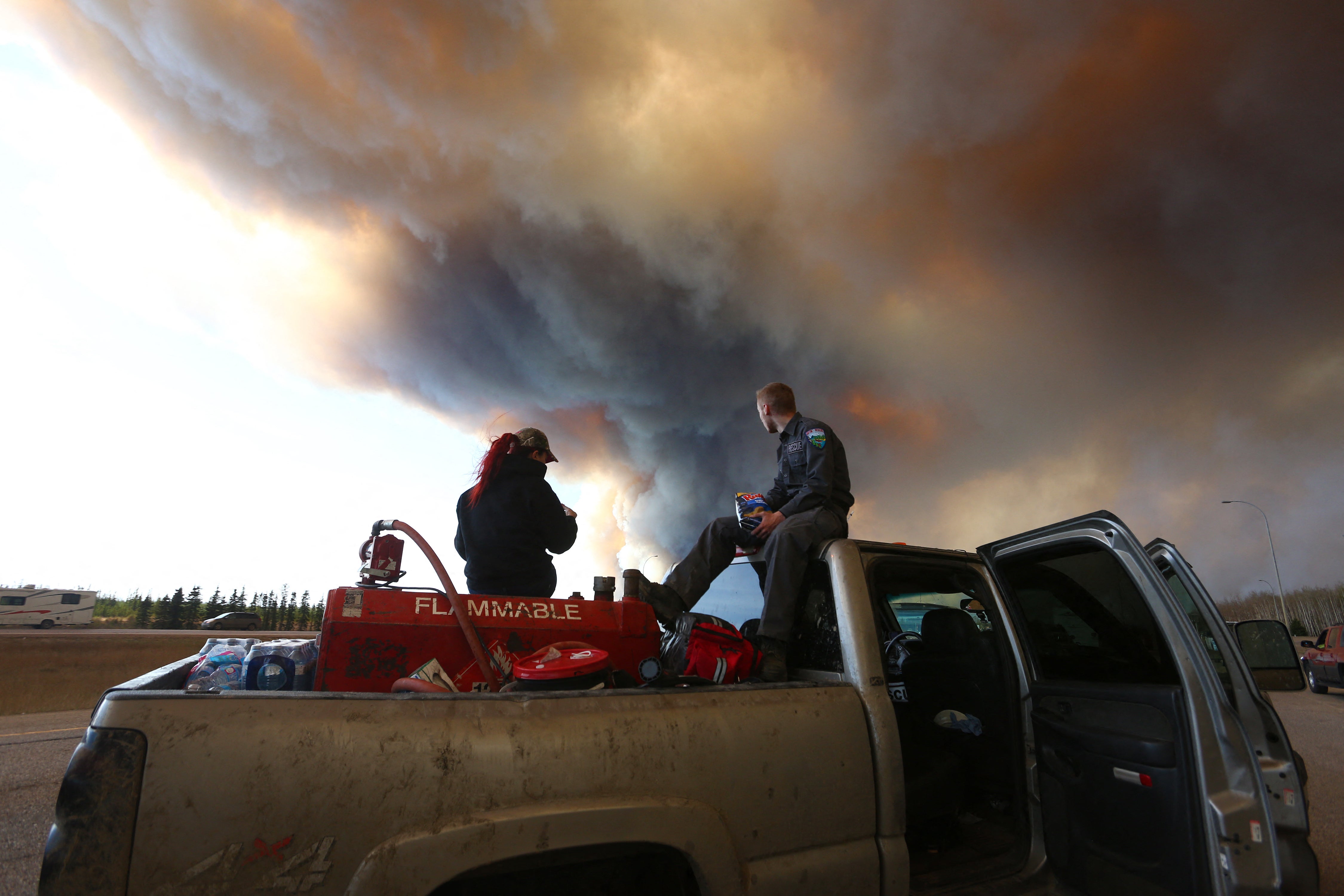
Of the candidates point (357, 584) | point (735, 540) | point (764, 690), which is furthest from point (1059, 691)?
point (357, 584)

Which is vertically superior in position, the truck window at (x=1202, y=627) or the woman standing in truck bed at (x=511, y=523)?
the woman standing in truck bed at (x=511, y=523)

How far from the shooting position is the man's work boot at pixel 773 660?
8.69 feet


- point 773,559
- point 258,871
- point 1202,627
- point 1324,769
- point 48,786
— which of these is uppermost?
point 773,559

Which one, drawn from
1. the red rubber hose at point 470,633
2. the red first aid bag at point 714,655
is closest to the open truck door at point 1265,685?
the red first aid bag at point 714,655

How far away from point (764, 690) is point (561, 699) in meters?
0.71

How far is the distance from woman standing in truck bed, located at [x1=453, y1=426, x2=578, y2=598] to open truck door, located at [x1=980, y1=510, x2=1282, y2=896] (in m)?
2.28

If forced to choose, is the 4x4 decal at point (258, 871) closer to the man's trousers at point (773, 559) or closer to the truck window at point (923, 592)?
the man's trousers at point (773, 559)

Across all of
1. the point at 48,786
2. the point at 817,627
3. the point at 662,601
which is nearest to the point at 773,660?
the point at 817,627

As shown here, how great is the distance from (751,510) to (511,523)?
1.31 metres

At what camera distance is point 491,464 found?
135 inches

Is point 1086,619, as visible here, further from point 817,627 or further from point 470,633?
point 470,633

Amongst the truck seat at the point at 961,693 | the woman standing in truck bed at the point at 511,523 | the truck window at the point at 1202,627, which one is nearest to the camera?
the truck window at the point at 1202,627

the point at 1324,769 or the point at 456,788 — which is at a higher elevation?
the point at 456,788

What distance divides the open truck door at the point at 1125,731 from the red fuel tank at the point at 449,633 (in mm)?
1729
